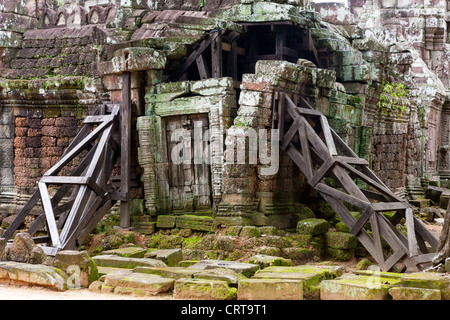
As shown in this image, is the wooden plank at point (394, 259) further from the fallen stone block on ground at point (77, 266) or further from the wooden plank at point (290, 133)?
the fallen stone block on ground at point (77, 266)

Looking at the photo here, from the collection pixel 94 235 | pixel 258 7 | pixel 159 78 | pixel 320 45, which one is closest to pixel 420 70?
pixel 320 45

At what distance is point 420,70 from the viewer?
72.6ft

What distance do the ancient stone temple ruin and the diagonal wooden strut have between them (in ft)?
0.09

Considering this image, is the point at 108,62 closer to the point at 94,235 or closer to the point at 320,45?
the point at 94,235

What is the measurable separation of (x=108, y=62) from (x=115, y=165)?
1.99m

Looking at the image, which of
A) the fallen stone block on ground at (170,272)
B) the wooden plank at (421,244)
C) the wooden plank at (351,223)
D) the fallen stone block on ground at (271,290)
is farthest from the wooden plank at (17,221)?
the wooden plank at (421,244)

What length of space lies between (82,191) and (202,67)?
3305mm

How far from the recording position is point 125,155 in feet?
40.4

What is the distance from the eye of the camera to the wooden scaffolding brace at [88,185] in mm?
10992

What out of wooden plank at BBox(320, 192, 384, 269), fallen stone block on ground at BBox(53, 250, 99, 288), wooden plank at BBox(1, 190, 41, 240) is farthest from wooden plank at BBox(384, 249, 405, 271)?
wooden plank at BBox(1, 190, 41, 240)

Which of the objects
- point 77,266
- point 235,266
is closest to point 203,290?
point 235,266

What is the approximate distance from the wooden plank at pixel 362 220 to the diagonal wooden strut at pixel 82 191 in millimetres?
4313

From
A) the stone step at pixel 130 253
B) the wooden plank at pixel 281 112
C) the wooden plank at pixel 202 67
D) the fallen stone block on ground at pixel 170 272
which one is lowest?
the stone step at pixel 130 253

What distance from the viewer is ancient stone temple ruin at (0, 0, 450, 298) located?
11.3 metres
